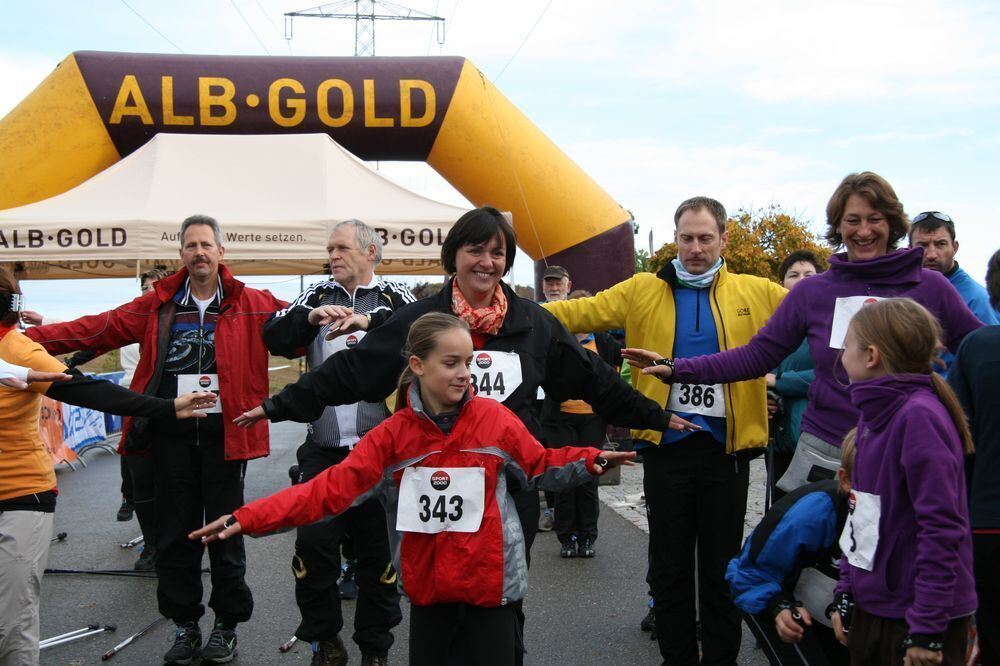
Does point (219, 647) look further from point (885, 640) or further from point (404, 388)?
point (885, 640)

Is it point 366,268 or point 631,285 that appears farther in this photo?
point 366,268

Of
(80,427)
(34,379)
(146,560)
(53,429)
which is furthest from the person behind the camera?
(80,427)

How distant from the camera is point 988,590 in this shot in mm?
3119

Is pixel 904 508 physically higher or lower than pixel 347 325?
lower

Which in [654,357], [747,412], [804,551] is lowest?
[804,551]

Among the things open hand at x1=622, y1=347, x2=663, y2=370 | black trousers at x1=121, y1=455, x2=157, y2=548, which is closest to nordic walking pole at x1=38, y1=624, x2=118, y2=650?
black trousers at x1=121, y1=455, x2=157, y2=548

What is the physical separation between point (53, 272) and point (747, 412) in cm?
1059

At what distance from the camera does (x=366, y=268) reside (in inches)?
191

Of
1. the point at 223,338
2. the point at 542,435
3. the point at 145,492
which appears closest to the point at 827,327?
the point at 542,435

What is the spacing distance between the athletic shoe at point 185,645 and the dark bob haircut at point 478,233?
100 inches

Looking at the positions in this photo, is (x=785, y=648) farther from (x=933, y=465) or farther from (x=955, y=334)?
(x=955, y=334)

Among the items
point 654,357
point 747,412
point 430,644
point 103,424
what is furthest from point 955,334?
point 103,424

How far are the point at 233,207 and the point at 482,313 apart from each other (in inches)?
266

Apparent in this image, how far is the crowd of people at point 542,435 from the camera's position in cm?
277
